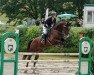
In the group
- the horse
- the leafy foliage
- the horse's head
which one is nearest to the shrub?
the horse

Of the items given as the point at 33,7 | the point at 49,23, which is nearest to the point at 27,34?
the point at 49,23

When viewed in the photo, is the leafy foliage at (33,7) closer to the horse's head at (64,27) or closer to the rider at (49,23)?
the rider at (49,23)

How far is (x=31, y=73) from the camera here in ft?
50.5

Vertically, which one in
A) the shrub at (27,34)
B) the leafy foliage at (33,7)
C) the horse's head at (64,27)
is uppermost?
the leafy foliage at (33,7)

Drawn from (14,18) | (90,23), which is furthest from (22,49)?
(14,18)

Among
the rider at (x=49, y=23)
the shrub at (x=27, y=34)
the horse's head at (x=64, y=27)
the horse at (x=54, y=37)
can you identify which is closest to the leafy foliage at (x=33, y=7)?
the shrub at (x=27, y=34)

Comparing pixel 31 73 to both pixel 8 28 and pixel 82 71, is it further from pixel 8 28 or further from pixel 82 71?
pixel 8 28

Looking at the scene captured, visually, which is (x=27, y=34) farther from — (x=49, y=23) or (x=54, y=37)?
(x=49, y=23)

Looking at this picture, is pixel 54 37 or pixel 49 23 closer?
pixel 49 23

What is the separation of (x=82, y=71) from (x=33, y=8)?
40.7 m

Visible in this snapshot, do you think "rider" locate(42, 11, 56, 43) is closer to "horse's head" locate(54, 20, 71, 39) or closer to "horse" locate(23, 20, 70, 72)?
"horse" locate(23, 20, 70, 72)

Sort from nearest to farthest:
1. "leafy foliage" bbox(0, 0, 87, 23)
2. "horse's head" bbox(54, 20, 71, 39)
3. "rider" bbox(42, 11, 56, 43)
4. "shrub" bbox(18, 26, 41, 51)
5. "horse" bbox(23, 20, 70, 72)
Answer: "rider" bbox(42, 11, 56, 43), "horse" bbox(23, 20, 70, 72), "horse's head" bbox(54, 20, 71, 39), "shrub" bbox(18, 26, 41, 51), "leafy foliage" bbox(0, 0, 87, 23)

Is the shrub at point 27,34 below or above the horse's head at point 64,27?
below

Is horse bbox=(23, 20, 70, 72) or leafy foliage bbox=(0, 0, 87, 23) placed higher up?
leafy foliage bbox=(0, 0, 87, 23)
